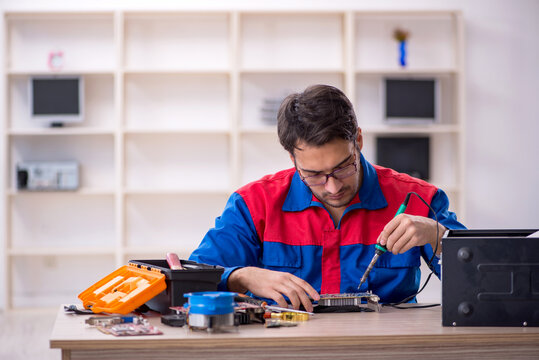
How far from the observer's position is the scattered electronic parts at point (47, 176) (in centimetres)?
478

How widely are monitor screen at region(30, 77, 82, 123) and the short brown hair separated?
3313 millimetres

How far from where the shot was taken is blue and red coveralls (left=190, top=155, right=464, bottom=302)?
192 centimetres

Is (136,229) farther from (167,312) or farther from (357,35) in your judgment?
(167,312)

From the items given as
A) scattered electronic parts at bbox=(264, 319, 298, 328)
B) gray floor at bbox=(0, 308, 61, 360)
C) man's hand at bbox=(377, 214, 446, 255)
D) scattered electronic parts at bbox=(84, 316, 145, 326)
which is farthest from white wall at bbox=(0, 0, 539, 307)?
scattered electronic parts at bbox=(84, 316, 145, 326)

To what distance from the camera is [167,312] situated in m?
1.49

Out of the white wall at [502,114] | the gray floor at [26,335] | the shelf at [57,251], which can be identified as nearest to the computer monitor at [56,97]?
the shelf at [57,251]

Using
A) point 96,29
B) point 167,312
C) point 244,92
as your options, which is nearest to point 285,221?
point 167,312

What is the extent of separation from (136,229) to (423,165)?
7.22 feet

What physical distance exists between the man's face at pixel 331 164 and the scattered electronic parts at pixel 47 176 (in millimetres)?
3278

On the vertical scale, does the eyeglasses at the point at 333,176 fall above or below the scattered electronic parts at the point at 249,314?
above

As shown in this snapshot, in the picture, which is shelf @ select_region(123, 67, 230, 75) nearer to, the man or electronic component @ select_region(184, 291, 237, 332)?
the man

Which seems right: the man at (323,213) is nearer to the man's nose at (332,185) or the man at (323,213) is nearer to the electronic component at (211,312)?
the man's nose at (332,185)

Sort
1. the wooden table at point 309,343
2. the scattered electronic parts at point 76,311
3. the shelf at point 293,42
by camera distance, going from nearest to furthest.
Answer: the wooden table at point 309,343 → the scattered electronic parts at point 76,311 → the shelf at point 293,42

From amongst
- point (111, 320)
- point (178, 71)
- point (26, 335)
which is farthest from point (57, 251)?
point (111, 320)
